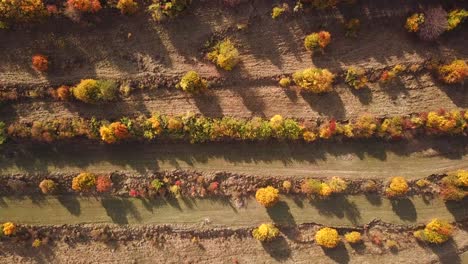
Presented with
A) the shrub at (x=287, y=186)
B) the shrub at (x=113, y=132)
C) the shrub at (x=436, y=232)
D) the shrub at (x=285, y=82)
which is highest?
the shrub at (x=285, y=82)

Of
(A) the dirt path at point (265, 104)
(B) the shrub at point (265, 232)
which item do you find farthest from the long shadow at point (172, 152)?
(B) the shrub at point (265, 232)

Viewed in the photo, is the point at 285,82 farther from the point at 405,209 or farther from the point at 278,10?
the point at 405,209

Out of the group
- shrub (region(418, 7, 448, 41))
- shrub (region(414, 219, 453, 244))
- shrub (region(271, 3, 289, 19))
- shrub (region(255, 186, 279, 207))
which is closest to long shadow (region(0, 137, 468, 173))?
shrub (region(255, 186, 279, 207))

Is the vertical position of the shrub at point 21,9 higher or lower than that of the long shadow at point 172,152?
higher

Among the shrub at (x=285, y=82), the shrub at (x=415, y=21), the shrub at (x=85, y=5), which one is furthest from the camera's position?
the shrub at (x=285, y=82)

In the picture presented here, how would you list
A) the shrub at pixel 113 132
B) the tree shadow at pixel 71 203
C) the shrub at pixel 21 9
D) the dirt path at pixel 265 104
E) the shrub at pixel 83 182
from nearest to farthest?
the shrub at pixel 21 9 → the shrub at pixel 113 132 → the shrub at pixel 83 182 → the dirt path at pixel 265 104 → the tree shadow at pixel 71 203

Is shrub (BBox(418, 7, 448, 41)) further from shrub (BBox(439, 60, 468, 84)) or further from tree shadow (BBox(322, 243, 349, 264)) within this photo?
tree shadow (BBox(322, 243, 349, 264))

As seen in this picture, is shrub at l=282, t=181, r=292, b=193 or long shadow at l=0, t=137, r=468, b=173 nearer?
shrub at l=282, t=181, r=292, b=193

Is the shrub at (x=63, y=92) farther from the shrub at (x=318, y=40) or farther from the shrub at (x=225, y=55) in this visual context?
the shrub at (x=318, y=40)
